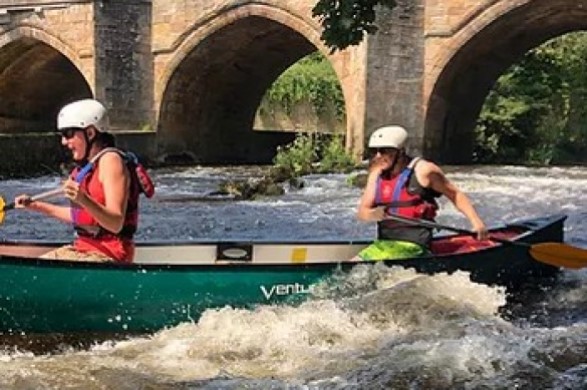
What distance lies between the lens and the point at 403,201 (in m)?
6.11

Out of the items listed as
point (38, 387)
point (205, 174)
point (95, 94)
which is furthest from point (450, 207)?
point (95, 94)

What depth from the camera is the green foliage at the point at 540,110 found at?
2344cm

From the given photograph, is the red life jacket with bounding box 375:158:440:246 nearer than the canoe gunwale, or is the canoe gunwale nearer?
the canoe gunwale

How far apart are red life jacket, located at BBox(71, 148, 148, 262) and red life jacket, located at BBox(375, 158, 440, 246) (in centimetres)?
171

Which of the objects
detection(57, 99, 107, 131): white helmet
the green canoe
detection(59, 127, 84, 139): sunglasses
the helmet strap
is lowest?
the green canoe

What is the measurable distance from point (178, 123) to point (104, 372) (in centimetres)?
1823

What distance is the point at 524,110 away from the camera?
2380cm

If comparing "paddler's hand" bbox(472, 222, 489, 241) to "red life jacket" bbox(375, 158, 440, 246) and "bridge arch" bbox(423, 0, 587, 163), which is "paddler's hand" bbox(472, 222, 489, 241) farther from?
"bridge arch" bbox(423, 0, 587, 163)

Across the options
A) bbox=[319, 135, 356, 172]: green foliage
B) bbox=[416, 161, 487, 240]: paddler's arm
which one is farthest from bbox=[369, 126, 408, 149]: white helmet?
bbox=[319, 135, 356, 172]: green foliage

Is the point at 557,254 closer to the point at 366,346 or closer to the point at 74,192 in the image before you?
the point at 366,346

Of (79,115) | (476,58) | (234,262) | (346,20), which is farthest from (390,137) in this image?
(476,58)

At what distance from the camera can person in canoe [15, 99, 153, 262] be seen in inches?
192

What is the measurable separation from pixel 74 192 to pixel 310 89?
25762 mm

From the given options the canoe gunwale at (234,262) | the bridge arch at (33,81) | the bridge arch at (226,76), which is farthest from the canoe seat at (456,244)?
the bridge arch at (33,81)
